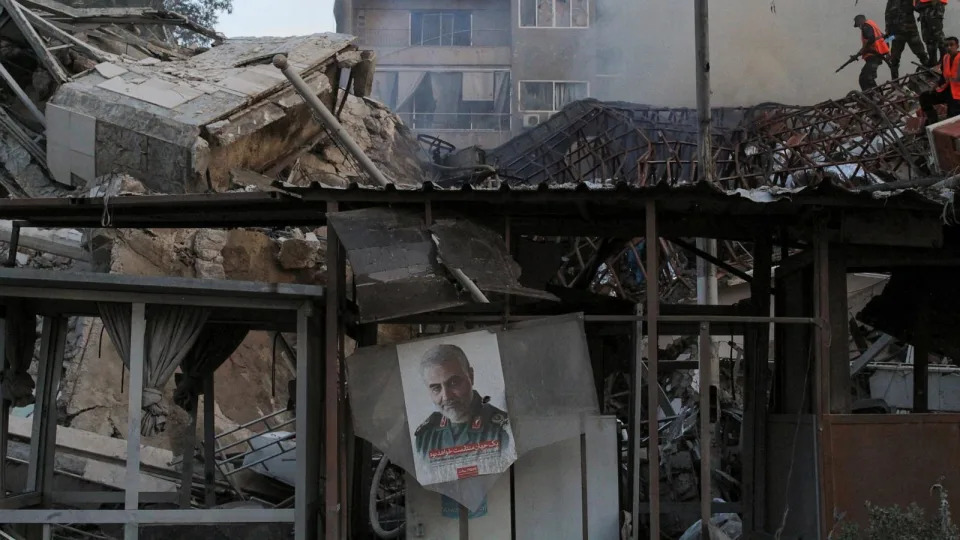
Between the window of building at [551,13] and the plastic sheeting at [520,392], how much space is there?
32018 millimetres

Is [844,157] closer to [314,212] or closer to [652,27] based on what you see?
[314,212]

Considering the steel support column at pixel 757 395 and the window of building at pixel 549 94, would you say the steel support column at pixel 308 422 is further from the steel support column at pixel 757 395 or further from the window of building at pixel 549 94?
the window of building at pixel 549 94

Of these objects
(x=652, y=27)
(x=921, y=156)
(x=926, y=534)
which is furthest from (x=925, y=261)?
(x=652, y=27)

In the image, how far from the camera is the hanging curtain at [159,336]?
852 centimetres

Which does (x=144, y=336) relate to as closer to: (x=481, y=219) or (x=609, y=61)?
(x=481, y=219)

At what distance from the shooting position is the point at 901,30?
18.7 m

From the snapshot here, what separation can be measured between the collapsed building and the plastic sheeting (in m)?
0.05

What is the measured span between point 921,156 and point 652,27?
20308mm

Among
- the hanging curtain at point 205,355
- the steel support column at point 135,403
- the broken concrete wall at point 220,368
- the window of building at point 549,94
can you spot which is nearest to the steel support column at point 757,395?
the hanging curtain at point 205,355

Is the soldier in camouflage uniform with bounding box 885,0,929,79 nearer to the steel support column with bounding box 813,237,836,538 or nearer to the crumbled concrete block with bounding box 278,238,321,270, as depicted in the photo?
the crumbled concrete block with bounding box 278,238,321,270

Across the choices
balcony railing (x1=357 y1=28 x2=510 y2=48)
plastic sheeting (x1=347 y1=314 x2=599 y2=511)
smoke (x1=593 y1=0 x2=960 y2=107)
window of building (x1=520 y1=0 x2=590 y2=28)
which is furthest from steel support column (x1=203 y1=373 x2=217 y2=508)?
window of building (x1=520 y1=0 x2=590 y2=28)

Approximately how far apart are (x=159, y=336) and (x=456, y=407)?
8.57ft

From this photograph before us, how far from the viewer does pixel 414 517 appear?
335 inches

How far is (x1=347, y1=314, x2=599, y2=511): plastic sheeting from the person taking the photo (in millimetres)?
8180
